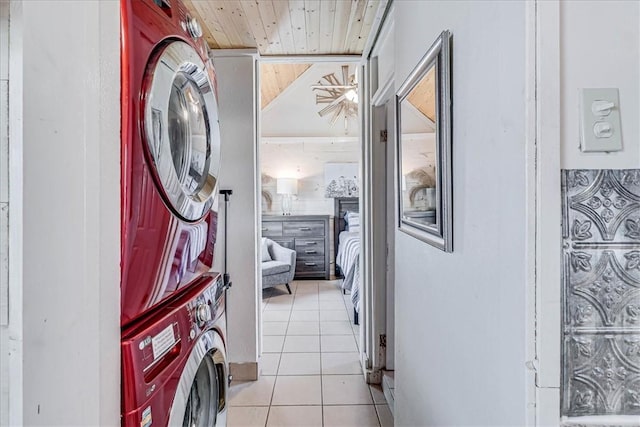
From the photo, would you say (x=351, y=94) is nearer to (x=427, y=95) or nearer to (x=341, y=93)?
(x=341, y=93)

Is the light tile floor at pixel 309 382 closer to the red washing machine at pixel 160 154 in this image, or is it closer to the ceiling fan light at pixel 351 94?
the red washing machine at pixel 160 154

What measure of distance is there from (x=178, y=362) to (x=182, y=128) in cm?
65

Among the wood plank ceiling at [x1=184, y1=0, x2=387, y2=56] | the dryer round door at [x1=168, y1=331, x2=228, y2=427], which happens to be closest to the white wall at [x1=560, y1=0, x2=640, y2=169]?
the dryer round door at [x1=168, y1=331, x2=228, y2=427]

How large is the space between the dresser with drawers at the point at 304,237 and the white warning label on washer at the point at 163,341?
470cm

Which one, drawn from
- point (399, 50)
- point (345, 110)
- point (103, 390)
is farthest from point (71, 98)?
point (345, 110)

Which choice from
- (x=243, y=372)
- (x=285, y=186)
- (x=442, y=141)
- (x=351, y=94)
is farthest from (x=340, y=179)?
(x=442, y=141)

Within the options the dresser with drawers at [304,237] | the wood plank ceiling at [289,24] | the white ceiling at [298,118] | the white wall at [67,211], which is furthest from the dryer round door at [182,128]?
the white ceiling at [298,118]

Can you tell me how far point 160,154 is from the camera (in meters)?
0.82

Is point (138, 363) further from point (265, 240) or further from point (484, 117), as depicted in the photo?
point (265, 240)

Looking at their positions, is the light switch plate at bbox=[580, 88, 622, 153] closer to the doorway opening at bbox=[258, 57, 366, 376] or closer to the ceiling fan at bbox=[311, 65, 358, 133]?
the doorway opening at bbox=[258, 57, 366, 376]

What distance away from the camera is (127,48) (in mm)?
722

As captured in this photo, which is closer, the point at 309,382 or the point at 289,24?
the point at 289,24

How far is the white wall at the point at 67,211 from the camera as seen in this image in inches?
20.7

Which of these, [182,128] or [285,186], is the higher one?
[285,186]
